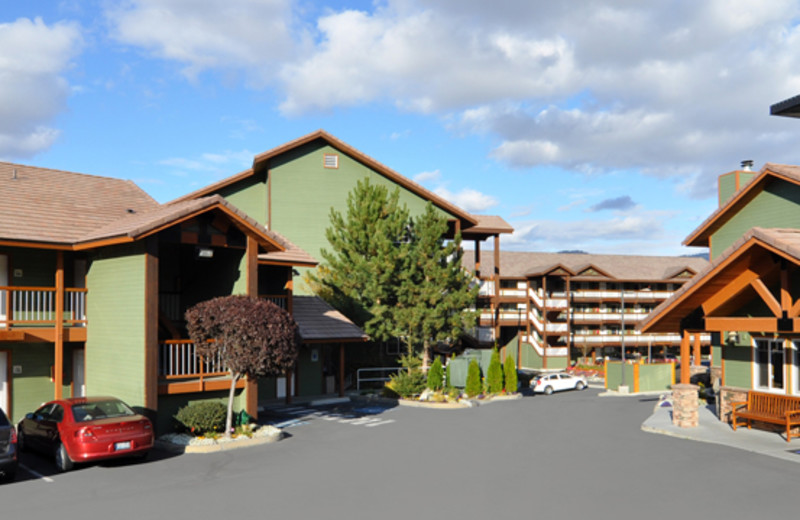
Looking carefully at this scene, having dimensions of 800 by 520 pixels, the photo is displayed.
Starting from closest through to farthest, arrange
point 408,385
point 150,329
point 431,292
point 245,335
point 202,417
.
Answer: point 245,335, point 150,329, point 202,417, point 408,385, point 431,292

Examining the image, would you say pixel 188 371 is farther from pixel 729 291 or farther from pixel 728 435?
pixel 729 291

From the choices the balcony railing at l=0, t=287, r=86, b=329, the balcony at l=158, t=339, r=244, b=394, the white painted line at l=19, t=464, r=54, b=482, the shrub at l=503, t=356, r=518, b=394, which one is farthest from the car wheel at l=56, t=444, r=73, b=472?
the shrub at l=503, t=356, r=518, b=394

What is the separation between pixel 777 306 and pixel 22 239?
20730 millimetres

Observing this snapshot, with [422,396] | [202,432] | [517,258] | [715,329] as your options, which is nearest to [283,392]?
[422,396]

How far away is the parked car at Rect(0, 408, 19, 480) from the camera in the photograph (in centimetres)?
1392

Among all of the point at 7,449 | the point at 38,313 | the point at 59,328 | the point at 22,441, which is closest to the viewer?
the point at 7,449

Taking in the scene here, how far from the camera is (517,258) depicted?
65250mm

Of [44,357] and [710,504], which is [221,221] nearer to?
[44,357]

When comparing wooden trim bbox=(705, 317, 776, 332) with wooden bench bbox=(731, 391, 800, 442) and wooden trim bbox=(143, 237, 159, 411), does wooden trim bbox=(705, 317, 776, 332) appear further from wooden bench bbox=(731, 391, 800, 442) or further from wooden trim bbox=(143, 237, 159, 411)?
wooden trim bbox=(143, 237, 159, 411)

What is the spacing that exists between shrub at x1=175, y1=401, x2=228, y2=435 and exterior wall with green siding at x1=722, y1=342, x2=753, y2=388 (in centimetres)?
1627

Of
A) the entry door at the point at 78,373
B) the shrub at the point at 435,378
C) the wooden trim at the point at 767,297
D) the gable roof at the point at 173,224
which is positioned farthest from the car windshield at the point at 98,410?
the wooden trim at the point at 767,297

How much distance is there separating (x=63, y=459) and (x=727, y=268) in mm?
17829

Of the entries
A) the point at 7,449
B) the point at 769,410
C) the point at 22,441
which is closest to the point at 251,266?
the point at 22,441

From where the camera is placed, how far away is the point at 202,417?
18578 millimetres
